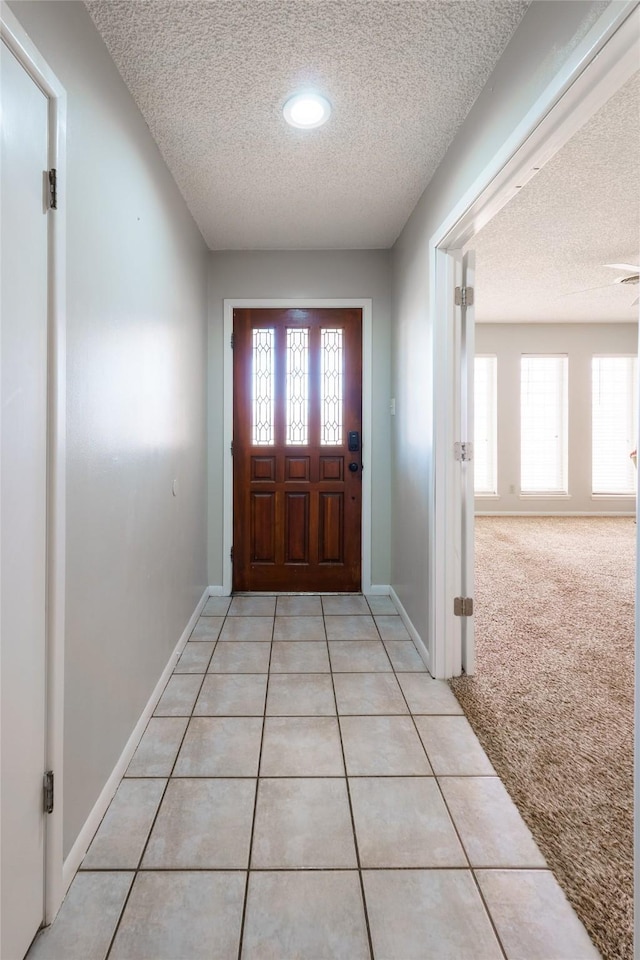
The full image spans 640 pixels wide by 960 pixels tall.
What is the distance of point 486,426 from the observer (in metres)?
6.75

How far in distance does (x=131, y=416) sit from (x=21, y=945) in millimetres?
1444

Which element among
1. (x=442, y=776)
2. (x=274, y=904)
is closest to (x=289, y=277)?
(x=442, y=776)

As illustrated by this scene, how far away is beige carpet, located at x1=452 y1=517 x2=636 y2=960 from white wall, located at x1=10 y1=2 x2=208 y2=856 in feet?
4.37

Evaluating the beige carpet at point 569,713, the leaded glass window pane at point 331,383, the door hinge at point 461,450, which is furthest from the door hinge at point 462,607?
the leaded glass window pane at point 331,383

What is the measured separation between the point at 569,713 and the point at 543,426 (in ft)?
17.8

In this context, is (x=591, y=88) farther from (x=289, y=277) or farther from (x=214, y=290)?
(x=214, y=290)

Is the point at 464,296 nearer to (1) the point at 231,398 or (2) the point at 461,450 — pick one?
(2) the point at 461,450

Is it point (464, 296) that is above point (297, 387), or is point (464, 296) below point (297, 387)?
above

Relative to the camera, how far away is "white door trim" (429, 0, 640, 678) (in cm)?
110

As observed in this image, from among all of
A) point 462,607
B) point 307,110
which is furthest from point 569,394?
point 307,110

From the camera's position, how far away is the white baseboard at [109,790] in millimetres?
1278

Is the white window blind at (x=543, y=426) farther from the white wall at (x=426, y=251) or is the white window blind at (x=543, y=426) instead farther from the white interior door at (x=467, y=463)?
the white interior door at (x=467, y=463)

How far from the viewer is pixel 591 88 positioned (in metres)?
1.20

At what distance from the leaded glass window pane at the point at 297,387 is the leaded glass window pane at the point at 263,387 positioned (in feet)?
0.41
